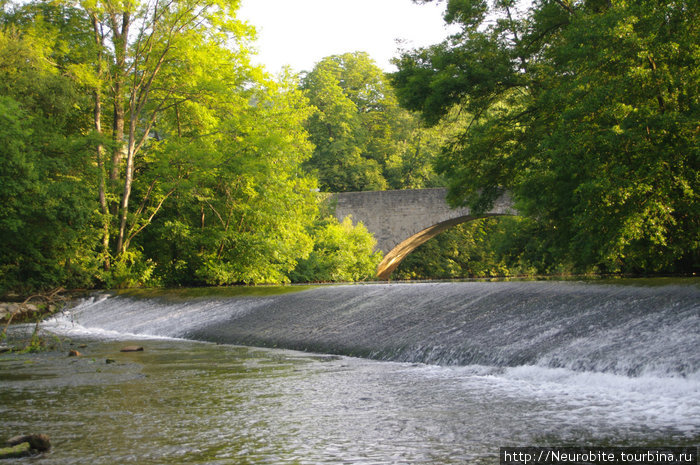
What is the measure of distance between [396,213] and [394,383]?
2407 cm

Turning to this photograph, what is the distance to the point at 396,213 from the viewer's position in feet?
97.5

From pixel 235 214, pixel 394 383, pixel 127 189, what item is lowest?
pixel 394 383

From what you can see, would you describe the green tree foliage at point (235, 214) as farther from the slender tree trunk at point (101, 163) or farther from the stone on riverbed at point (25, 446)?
the stone on riverbed at point (25, 446)

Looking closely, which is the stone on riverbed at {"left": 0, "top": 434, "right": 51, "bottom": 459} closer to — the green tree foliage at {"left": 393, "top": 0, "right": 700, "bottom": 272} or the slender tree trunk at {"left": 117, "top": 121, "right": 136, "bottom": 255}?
the green tree foliage at {"left": 393, "top": 0, "right": 700, "bottom": 272}

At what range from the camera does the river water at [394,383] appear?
12.3ft

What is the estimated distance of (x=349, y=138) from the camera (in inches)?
1561

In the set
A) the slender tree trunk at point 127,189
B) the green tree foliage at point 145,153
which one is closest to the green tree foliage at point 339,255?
the green tree foliage at point 145,153

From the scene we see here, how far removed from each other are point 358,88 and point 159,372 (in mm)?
39459

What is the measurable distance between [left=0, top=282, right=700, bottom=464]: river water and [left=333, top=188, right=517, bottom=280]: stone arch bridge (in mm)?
18700

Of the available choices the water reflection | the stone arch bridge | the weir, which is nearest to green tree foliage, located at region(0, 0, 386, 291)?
the weir

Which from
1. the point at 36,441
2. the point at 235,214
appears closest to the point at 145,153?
the point at 235,214

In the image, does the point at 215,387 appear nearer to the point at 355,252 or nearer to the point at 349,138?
the point at 355,252

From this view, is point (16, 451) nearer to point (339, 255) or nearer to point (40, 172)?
point (40, 172)

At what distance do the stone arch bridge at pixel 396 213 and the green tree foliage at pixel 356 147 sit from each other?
772 centimetres
